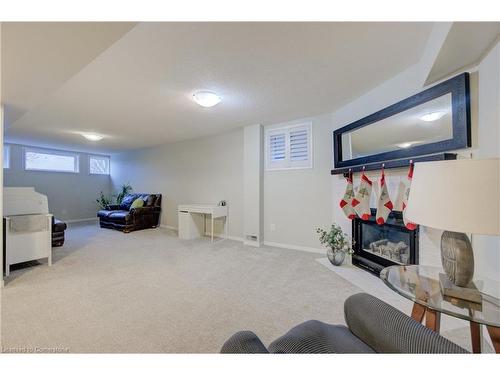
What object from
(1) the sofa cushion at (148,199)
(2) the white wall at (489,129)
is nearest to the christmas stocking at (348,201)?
(2) the white wall at (489,129)

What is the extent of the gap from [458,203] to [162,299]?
227 cm

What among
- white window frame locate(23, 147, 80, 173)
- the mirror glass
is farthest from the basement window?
the mirror glass

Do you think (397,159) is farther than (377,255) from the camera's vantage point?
No

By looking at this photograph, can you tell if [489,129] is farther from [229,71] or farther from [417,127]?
[229,71]

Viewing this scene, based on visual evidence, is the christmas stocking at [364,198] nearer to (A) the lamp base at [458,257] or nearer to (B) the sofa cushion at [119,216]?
(A) the lamp base at [458,257]

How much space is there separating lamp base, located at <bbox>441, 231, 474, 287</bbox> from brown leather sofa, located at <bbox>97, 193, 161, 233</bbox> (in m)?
5.44

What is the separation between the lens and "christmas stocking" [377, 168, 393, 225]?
232cm

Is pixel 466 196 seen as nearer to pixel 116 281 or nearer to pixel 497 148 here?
pixel 497 148

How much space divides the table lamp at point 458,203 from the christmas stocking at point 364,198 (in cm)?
158

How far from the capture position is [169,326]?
1.64m

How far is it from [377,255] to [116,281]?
302cm

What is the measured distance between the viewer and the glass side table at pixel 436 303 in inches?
36.2

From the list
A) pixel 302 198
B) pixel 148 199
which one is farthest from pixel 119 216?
pixel 302 198
